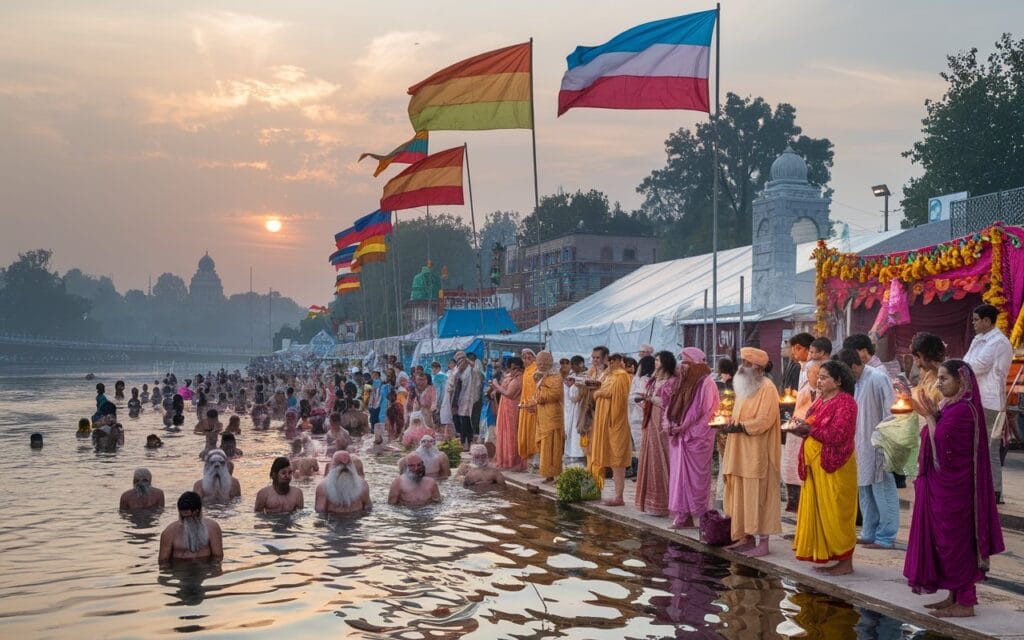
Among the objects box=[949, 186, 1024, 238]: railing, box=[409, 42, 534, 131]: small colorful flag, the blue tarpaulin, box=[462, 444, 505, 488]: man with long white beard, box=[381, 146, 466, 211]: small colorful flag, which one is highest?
box=[409, 42, 534, 131]: small colorful flag

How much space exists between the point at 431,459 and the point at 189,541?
229 inches

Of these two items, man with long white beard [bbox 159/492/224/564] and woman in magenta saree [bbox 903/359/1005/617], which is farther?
man with long white beard [bbox 159/492/224/564]

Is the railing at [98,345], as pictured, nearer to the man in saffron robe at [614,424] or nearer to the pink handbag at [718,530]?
the man in saffron robe at [614,424]

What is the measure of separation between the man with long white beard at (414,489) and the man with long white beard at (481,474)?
45.7 inches

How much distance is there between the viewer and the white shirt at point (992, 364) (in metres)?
10.4

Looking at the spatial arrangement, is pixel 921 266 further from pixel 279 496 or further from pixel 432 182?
pixel 279 496

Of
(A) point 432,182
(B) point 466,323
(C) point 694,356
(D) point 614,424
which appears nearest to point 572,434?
(D) point 614,424

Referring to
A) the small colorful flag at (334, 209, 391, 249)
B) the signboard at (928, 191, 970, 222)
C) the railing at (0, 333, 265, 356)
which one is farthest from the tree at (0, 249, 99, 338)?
the signboard at (928, 191, 970, 222)

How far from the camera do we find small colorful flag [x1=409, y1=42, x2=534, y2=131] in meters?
18.0

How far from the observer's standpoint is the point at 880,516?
9.51 m

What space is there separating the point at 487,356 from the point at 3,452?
12.6 meters

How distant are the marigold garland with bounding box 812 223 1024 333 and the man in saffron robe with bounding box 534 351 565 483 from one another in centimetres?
700

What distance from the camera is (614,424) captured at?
12570 mm

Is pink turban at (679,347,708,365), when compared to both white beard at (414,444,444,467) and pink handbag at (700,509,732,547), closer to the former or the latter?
pink handbag at (700,509,732,547)
